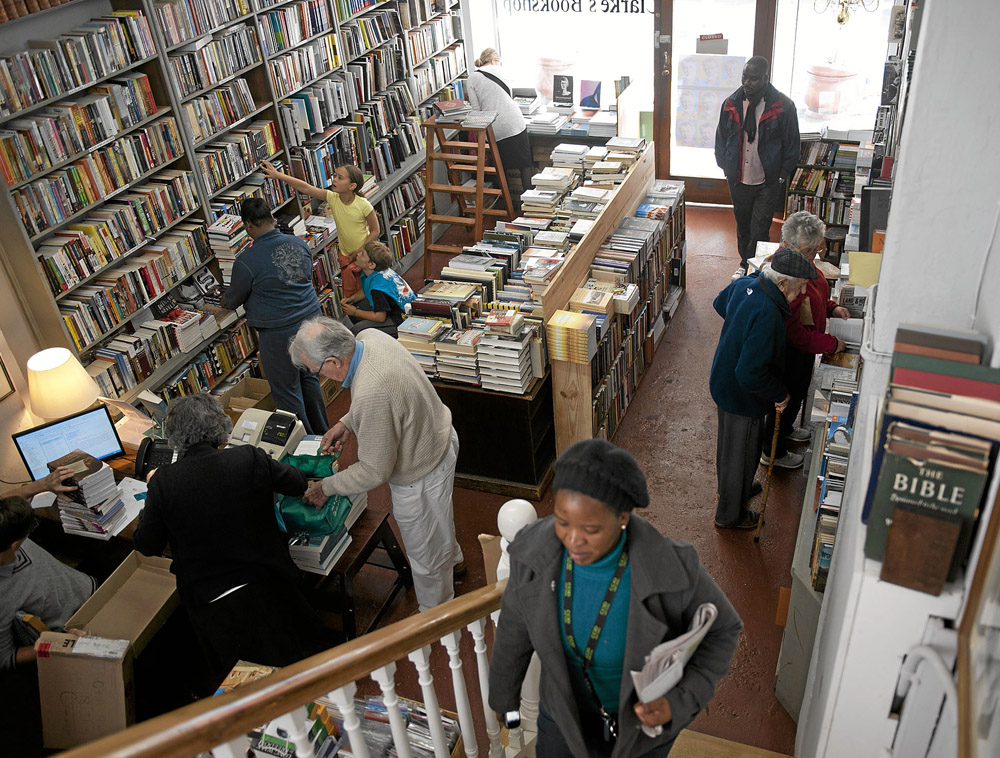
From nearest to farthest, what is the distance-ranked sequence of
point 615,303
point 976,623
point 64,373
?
point 976,623, point 64,373, point 615,303

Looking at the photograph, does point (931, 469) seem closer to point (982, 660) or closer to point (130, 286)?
point (982, 660)

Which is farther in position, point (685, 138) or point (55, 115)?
point (685, 138)

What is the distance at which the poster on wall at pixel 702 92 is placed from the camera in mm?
7902

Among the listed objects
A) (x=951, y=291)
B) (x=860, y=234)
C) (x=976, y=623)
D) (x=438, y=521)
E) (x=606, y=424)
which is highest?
(x=951, y=291)

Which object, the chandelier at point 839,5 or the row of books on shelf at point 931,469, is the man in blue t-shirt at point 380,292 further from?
the chandelier at point 839,5

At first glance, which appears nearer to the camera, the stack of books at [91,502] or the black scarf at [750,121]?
the stack of books at [91,502]

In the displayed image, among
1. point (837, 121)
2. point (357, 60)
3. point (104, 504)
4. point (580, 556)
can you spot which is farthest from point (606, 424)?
point (837, 121)

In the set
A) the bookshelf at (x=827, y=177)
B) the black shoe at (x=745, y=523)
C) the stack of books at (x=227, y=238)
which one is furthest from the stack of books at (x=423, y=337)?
the bookshelf at (x=827, y=177)

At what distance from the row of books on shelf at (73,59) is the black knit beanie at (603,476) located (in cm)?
384

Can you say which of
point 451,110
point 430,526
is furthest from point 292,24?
point 430,526

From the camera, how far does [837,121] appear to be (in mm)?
7750

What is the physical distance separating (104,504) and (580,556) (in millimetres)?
2861

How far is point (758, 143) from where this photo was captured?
6273mm

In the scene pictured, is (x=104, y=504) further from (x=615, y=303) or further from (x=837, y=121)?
(x=837, y=121)
